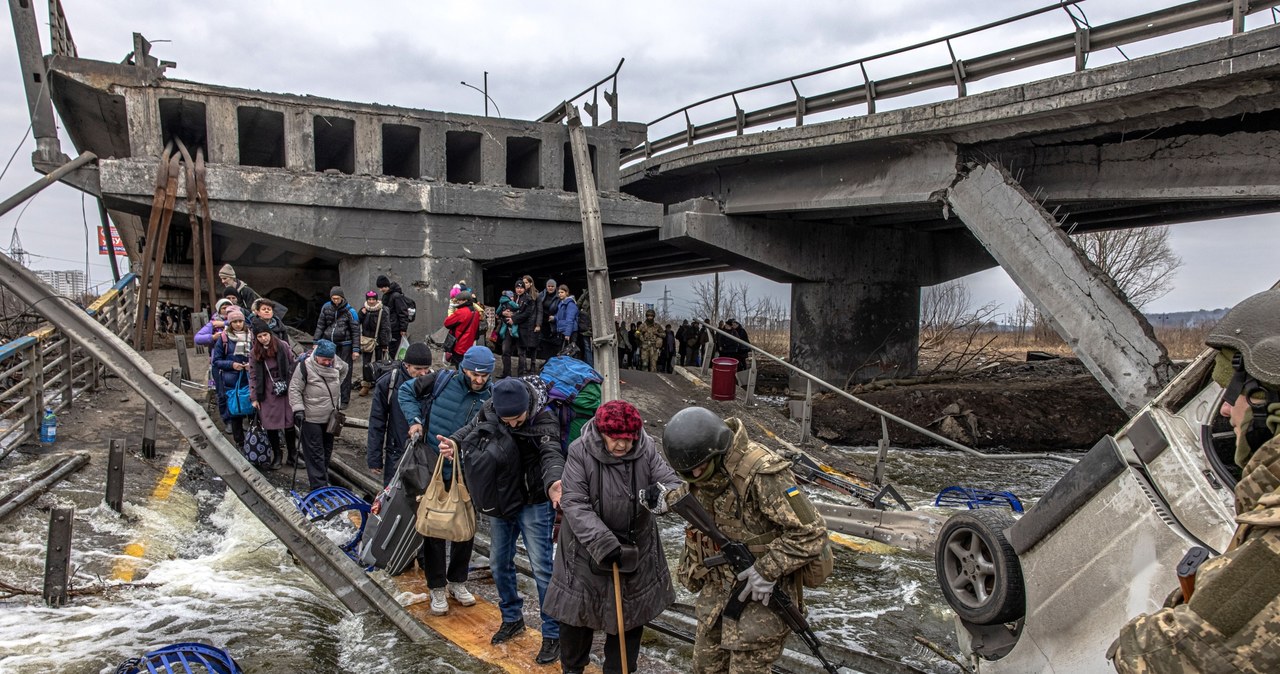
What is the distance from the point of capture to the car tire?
3.14 m

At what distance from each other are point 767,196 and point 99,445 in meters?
11.7

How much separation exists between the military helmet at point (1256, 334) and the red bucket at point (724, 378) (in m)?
11.6

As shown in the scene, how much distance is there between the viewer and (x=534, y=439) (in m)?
4.34

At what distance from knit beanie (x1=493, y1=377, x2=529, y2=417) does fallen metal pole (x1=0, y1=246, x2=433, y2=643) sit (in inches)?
65.9

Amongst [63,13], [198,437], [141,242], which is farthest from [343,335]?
[141,242]

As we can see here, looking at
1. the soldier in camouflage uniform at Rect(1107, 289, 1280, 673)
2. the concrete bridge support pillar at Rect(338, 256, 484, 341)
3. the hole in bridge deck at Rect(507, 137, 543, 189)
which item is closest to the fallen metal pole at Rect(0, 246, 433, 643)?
the soldier in camouflage uniform at Rect(1107, 289, 1280, 673)

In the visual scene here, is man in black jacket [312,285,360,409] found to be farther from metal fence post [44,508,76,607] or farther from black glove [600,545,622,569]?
black glove [600,545,622,569]

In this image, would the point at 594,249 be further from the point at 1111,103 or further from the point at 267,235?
the point at 1111,103

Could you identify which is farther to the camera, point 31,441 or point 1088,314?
point 1088,314

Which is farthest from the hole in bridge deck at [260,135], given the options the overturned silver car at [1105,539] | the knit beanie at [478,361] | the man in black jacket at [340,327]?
the overturned silver car at [1105,539]

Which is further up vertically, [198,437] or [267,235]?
[267,235]

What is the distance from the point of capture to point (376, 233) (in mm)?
14273

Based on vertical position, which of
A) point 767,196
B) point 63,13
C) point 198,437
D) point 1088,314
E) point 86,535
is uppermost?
point 63,13

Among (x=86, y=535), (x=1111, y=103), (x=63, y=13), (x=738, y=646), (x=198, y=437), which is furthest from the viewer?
(x=63, y=13)
